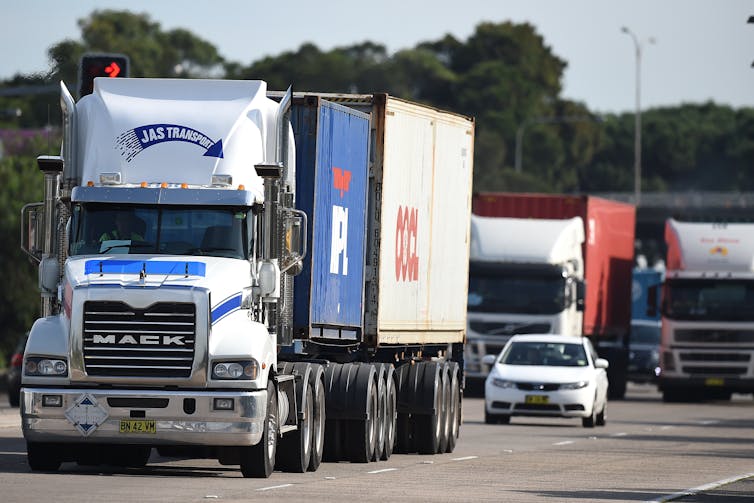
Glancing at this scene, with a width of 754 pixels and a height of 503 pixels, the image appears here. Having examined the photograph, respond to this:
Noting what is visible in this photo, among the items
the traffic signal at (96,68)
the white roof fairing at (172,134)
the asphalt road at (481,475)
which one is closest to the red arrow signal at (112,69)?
the traffic signal at (96,68)

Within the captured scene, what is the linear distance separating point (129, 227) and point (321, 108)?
3063 mm

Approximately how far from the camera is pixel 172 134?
19609mm

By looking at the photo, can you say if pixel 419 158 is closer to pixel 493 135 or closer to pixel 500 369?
pixel 500 369

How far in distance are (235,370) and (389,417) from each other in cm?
576

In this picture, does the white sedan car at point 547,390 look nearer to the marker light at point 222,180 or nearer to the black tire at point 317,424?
the black tire at point 317,424

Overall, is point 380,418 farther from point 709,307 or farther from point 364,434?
point 709,307

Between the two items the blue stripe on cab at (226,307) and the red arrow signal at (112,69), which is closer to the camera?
the blue stripe on cab at (226,307)

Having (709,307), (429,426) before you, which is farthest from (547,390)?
(709,307)

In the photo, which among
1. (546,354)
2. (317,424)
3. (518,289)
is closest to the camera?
(317,424)

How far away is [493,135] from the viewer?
13688 cm

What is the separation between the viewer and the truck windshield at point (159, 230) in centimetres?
1928

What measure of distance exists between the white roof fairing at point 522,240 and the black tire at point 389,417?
1991 centimetres

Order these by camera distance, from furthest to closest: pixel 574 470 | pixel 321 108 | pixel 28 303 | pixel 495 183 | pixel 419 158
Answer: pixel 495 183 < pixel 28 303 < pixel 419 158 < pixel 574 470 < pixel 321 108

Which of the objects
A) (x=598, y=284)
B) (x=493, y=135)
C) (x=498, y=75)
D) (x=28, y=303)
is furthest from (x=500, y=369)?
(x=498, y=75)
